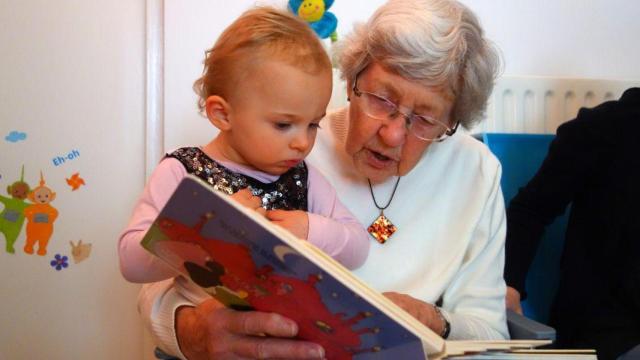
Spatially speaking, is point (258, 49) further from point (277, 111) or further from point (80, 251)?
point (80, 251)

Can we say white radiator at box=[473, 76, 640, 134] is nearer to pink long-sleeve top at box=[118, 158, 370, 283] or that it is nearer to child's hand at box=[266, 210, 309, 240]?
pink long-sleeve top at box=[118, 158, 370, 283]

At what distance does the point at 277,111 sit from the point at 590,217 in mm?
949

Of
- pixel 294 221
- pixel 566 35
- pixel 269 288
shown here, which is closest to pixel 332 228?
pixel 294 221

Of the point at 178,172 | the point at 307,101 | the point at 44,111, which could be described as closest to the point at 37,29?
the point at 44,111

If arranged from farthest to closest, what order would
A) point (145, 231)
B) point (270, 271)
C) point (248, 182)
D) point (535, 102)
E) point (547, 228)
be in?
point (535, 102) < point (547, 228) < point (248, 182) < point (145, 231) < point (270, 271)

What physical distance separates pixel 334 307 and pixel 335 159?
68cm

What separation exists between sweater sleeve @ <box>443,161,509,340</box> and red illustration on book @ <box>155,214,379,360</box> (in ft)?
1.44

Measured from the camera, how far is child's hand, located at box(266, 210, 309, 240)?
102cm

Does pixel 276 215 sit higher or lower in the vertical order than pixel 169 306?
higher

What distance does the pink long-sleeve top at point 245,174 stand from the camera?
3.22ft

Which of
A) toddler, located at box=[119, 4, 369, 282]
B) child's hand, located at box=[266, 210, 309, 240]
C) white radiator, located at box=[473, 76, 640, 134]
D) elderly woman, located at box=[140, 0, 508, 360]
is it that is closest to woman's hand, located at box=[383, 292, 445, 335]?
elderly woman, located at box=[140, 0, 508, 360]

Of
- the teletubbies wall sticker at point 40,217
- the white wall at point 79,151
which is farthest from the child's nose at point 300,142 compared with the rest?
the teletubbies wall sticker at point 40,217

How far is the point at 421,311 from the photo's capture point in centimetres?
117

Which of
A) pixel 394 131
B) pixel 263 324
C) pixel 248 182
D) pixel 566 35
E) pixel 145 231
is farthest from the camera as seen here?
pixel 566 35
